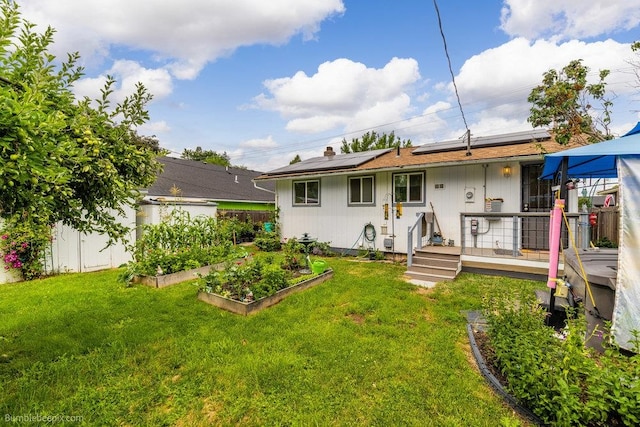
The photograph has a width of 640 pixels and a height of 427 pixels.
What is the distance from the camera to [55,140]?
1802 mm

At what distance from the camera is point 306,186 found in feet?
35.8

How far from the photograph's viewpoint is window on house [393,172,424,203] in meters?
8.52

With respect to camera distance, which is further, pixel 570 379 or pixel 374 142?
pixel 374 142

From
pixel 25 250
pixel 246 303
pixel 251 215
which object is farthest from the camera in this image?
pixel 251 215

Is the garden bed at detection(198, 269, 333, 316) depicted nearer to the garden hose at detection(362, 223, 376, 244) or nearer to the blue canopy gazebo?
the garden hose at detection(362, 223, 376, 244)

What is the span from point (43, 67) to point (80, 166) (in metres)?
0.74

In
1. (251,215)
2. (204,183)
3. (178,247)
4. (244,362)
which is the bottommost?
(244,362)

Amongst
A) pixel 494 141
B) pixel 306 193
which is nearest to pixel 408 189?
pixel 494 141

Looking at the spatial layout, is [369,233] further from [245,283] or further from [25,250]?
[25,250]

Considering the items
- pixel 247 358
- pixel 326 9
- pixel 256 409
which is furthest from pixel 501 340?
pixel 326 9

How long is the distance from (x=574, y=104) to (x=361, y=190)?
5695 mm

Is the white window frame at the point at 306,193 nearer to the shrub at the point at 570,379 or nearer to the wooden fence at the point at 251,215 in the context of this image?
the wooden fence at the point at 251,215

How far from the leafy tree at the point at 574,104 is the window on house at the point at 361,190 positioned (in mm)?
4799

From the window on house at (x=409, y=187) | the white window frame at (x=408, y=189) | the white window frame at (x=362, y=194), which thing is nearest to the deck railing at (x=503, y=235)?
the white window frame at (x=408, y=189)
